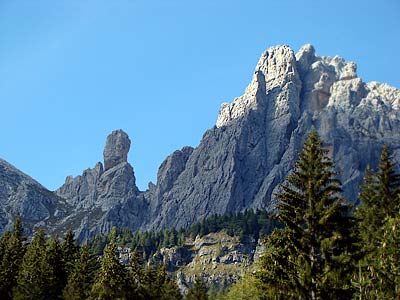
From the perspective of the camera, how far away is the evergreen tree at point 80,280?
78.1m

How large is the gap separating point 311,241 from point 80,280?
5180cm

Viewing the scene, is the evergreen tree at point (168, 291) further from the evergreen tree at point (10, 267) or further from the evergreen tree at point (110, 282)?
the evergreen tree at point (10, 267)

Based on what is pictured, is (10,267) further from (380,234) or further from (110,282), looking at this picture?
(380,234)

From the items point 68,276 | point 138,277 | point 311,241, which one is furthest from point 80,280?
point 311,241

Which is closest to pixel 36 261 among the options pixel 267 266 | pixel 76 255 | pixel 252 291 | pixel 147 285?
pixel 76 255

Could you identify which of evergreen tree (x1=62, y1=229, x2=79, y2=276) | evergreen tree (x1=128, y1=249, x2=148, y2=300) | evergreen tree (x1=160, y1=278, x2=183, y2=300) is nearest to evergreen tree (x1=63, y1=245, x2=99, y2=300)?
evergreen tree (x1=62, y1=229, x2=79, y2=276)

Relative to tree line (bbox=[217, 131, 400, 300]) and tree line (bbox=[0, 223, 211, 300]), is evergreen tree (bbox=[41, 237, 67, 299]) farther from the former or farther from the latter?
tree line (bbox=[217, 131, 400, 300])

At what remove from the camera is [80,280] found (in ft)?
271

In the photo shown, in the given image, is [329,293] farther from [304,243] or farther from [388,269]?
[388,269]

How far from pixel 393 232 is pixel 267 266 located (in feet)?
35.7

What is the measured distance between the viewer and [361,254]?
127 feet

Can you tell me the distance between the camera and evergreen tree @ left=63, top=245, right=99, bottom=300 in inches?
3073

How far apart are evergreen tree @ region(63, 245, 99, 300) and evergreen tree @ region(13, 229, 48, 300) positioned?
374 cm

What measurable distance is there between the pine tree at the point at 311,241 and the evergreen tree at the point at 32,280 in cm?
4672
